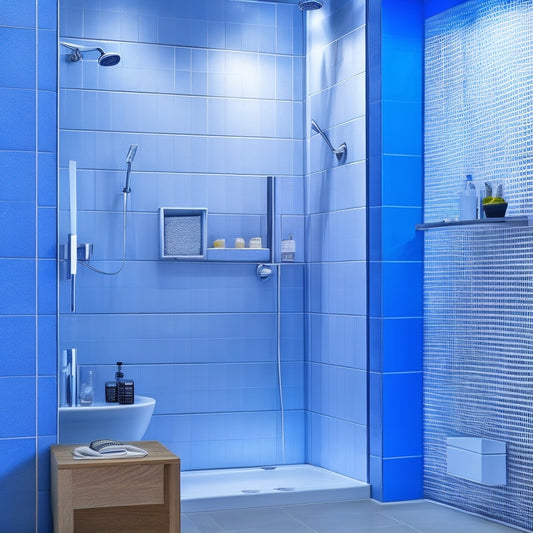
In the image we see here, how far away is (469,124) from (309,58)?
1.22 meters

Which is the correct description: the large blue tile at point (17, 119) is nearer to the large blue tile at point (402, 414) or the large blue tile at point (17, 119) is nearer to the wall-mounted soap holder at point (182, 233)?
the wall-mounted soap holder at point (182, 233)

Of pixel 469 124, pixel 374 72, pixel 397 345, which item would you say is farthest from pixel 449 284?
pixel 374 72

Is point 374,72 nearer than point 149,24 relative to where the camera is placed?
Yes

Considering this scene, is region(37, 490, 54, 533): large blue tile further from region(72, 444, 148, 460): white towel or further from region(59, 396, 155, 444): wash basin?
region(59, 396, 155, 444): wash basin

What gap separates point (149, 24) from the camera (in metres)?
4.46

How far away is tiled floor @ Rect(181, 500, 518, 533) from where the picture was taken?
11.8ft

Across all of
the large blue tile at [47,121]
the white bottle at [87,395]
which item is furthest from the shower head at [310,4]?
the white bottle at [87,395]

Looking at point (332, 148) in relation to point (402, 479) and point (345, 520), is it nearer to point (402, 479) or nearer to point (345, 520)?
point (402, 479)

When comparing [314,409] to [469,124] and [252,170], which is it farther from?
[469,124]

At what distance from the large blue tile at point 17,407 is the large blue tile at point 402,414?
1.61 meters

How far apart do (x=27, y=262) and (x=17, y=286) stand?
0.33 ft

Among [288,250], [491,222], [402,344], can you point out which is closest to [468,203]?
[491,222]

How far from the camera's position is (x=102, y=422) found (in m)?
3.97

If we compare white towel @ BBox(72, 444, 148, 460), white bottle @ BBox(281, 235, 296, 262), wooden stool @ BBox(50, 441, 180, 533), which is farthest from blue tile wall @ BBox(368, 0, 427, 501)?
white towel @ BBox(72, 444, 148, 460)
